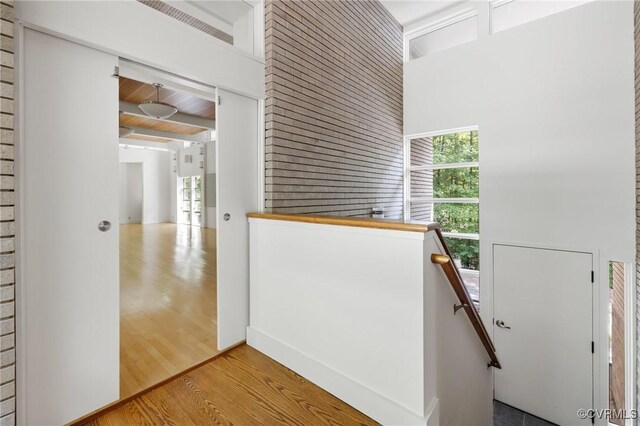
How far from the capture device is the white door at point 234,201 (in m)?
2.39

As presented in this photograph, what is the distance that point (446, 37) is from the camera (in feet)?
16.3

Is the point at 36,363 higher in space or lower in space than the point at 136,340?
higher

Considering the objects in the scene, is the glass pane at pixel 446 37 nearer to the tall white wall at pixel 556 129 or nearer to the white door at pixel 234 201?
the tall white wall at pixel 556 129

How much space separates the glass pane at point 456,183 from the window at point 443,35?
2146 mm

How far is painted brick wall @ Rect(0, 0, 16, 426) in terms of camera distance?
4.41 feet

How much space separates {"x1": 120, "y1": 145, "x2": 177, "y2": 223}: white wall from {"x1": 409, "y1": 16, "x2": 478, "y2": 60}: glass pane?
11.3m

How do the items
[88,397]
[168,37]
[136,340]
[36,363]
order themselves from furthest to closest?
[136,340] < [168,37] < [88,397] < [36,363]

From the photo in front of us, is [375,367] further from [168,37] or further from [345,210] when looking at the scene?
[168,37]

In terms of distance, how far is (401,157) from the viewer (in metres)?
4.99

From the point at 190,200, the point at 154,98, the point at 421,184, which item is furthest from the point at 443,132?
the point at 190,200

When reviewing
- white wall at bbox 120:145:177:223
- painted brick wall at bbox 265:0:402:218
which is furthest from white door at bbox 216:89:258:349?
white wall at bbox 120:145:177:223

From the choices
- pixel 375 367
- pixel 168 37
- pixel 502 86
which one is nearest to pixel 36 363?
pixel 375 367

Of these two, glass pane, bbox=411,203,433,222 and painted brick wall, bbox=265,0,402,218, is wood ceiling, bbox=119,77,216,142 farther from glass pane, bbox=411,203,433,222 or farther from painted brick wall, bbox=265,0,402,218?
glass pane, bbox=411,203,433,222

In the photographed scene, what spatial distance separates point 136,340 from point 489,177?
4.69 metres
